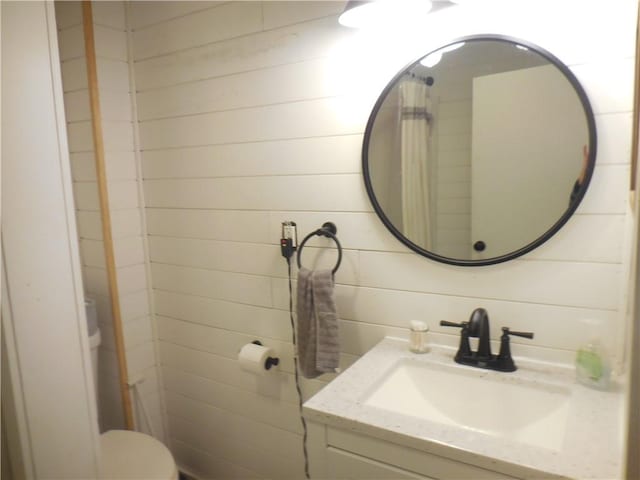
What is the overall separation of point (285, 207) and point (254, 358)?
608 mm

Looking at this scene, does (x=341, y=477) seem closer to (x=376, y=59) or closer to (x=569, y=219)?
(x=569, y=219)

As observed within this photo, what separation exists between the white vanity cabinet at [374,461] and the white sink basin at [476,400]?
0.11 metres

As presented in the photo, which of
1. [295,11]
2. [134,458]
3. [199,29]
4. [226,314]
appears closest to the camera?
[295,11]

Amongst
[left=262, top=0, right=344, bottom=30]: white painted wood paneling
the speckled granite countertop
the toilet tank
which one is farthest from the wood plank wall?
the toilet tank

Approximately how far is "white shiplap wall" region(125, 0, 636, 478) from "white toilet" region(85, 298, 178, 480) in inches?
14.2

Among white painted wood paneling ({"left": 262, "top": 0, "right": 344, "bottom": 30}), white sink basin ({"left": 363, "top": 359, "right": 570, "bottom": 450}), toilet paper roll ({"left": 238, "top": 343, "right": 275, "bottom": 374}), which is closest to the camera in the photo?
white sink basin ({"left": 363, "top": 359, "right": 570, "bottom": 450})

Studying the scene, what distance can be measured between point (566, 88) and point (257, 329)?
1.38 metres

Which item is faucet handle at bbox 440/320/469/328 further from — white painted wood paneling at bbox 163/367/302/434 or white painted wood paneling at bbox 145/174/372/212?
white painted wood paneling at bbox 163/367/302/434

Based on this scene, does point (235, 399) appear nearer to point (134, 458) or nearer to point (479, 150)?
point (134, 458)

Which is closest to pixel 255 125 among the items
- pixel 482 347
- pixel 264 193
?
pixel 264 193

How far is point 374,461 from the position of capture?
101 centimetres

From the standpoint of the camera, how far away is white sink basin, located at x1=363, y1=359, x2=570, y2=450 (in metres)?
1.09

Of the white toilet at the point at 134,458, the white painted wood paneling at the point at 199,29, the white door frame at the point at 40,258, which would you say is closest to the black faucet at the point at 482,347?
the white door frame at the point at 40,258

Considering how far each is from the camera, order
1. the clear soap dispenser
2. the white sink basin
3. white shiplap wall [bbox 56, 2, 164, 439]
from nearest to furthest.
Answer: the white sink basin → the clear soap dispenser → white shiplap wall [bbox 56, 2, 164, 439]
